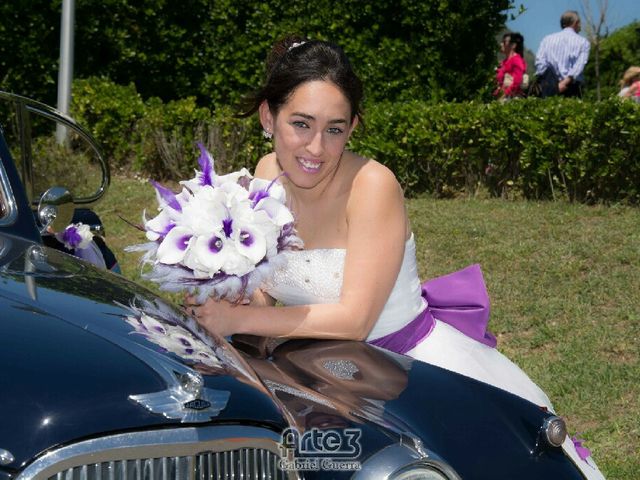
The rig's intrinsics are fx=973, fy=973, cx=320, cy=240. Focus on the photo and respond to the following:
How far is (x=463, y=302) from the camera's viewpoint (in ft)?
11.2

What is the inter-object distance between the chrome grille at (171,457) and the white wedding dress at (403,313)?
3.70ft

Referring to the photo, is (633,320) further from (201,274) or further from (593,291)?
(201,274)

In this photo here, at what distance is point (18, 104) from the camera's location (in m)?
3.54

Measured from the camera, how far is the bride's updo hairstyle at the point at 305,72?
124 inches

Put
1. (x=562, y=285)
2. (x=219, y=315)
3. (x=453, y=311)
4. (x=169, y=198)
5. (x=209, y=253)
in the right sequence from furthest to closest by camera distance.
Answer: (x=562, y=285), (x=453, y=311), (x=219, y=315), (x=169, y=198), (x=209, y=253)

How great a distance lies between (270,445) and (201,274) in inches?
26.4

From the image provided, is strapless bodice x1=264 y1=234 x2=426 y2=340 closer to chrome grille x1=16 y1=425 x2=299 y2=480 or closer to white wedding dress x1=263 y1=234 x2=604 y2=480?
white wedding dress x1=263 y1=234 x2=604 y2=480

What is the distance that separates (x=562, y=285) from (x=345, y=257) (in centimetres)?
367

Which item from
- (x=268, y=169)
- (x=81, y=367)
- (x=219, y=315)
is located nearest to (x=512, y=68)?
(x=268, y=169)

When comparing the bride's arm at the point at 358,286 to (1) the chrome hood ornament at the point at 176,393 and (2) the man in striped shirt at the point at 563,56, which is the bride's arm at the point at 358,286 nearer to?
(1) the chrome hood ornament at the point at 176,393

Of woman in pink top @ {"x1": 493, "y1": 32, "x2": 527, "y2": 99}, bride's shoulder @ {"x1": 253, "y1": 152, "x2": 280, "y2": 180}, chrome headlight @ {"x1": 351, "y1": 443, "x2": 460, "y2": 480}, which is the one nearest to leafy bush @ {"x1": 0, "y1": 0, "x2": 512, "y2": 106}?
woman in pink top @ {"x1": 493, "y1": 32, "x2": 527, "y2": 99}

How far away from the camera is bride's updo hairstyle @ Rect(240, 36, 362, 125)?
315cm

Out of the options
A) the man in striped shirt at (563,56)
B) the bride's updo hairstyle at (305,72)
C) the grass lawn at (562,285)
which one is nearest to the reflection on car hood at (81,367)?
the bride's updo hairstyle at (305,72)

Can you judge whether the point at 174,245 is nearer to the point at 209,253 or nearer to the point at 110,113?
the point at 209,253
